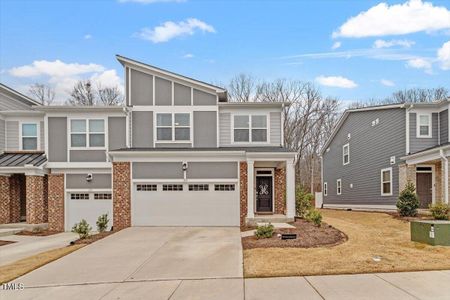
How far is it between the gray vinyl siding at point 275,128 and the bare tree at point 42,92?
31.0 metres

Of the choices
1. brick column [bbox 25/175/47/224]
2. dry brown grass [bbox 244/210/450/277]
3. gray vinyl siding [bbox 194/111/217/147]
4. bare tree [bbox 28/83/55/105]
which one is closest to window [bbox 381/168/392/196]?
dry brown grass [bbox 244/210/450/277]

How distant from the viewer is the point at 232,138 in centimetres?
1833

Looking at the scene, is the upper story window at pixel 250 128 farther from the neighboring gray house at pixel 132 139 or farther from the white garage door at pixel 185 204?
the white garage door at pixel 185 204

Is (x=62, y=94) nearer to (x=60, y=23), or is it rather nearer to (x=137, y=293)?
(x=60, y=23)

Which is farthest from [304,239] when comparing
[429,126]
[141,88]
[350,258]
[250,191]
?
[429,126]

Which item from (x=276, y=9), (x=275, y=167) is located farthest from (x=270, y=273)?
(x=276, y=9)

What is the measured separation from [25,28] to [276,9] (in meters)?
12.1

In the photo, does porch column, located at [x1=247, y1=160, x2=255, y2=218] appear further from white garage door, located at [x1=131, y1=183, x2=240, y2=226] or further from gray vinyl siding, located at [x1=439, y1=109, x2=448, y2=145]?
gray vinyl siding, located at [x1=439, y1=109, x2=448, y2=145]

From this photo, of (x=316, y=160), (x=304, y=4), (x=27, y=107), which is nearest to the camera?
(x=304, y=4)

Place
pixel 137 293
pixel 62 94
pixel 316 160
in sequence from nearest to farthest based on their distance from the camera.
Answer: pixel 137 293 < pixel 62 94 < pixel 316 160

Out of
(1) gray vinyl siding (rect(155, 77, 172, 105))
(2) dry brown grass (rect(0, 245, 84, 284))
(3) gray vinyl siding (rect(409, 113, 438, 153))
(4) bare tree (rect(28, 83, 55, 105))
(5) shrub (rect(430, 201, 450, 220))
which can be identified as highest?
(4) bare tree (rect(28, 83, 55, 105))

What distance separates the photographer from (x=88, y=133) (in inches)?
730

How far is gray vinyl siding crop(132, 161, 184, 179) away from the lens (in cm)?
1648

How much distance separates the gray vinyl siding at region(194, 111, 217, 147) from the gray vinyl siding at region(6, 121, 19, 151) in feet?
31.9
